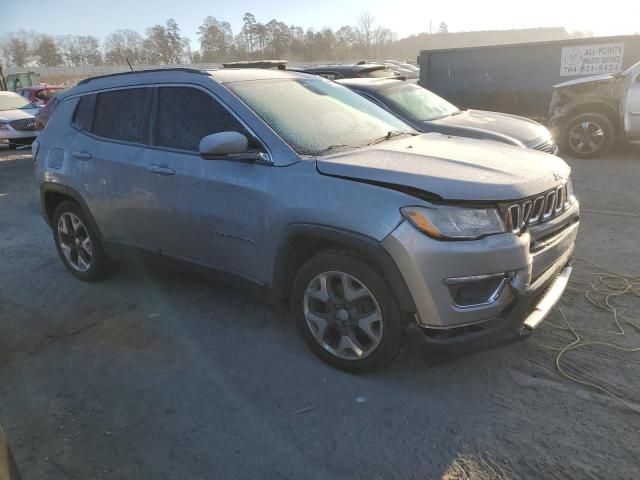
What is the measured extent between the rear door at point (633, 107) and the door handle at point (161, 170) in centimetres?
817

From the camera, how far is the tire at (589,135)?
904 centimetres

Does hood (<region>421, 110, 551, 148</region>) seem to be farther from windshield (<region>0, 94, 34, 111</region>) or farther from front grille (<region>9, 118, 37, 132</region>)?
windshield (<region>0, 94, 34, 111</region>)

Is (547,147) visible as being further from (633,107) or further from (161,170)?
(161,170)

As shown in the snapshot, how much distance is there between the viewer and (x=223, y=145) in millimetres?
3100

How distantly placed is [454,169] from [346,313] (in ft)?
3.31

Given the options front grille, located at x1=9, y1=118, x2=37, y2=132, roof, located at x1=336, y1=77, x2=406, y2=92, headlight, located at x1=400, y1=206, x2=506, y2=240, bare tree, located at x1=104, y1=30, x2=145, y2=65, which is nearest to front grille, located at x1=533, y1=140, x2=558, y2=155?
roof, located at x1=336, y1=77, x2=406, y2=92

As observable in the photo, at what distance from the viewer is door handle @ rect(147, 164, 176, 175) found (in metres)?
3.68

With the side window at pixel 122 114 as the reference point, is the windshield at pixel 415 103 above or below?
below

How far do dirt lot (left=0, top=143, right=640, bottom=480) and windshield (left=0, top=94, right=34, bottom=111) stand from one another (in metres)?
13.1

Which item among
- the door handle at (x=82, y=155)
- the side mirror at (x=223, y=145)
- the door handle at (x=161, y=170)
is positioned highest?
the side mirror at (x=223, y=145)

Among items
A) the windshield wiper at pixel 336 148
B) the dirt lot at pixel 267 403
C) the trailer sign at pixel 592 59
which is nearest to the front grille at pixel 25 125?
the dirt lot at pixel 267 403

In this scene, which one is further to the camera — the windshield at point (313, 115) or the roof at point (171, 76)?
the roof at point (171, 76)

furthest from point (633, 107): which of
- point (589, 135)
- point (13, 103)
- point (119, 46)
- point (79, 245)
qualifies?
point (119, 46)

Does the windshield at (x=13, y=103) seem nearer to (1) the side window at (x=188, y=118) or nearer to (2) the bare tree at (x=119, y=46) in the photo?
(1) the side window at (x=188, y=118)
